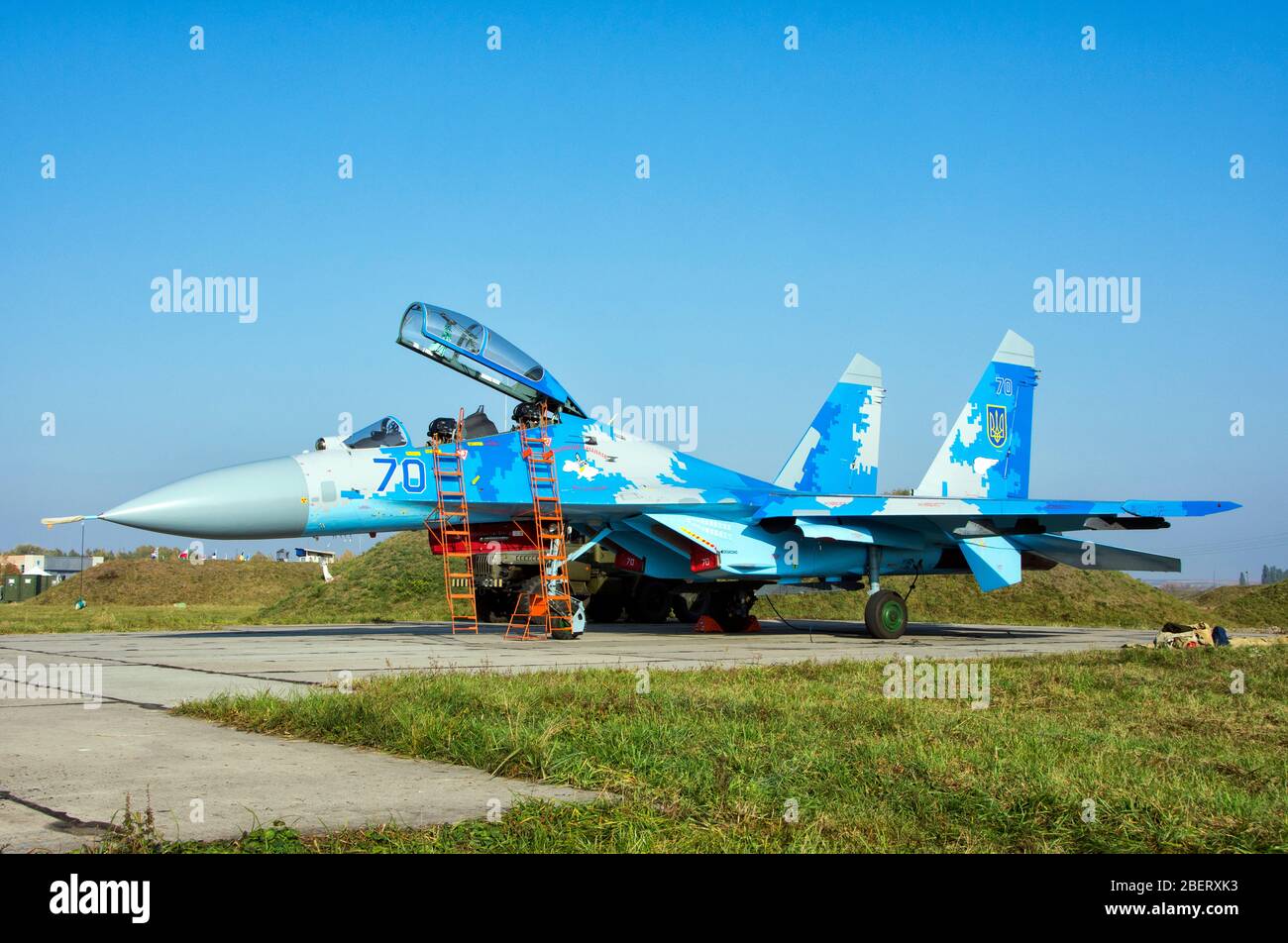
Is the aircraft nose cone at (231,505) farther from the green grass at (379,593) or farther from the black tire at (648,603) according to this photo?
the green grass at (379,593)

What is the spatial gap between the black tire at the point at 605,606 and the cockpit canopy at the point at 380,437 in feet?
26.3

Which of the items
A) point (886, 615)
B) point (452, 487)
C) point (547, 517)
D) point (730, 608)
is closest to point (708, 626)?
point (730, 608)

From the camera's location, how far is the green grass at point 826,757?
3355 mm

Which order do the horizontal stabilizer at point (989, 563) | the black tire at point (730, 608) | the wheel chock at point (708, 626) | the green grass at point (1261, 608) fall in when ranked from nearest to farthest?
the horizontal stabilizer at point (989, 563)
the wheel chock at point (708, 626)
the black tire at point (730, 608)
the green grass at point (1261, 608)

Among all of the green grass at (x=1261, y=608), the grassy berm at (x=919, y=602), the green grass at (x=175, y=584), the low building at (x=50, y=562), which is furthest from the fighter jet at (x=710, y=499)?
the low building at (x=50, y=562)

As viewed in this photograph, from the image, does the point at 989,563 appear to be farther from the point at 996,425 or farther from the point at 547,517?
Answer: the point at 547,517

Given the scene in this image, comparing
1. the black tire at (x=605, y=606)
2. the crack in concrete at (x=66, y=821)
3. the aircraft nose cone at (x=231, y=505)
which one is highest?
the aircraft nose cone at (x=231, y=505)

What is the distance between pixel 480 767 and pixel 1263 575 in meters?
84.0

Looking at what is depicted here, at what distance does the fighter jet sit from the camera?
12.5m

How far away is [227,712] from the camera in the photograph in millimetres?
5953

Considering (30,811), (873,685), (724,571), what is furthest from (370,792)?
(724,571)

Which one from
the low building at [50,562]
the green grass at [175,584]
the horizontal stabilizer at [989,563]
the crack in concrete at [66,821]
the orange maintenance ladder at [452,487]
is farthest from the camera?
the low building at [50,562]

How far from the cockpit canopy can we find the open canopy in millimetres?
988

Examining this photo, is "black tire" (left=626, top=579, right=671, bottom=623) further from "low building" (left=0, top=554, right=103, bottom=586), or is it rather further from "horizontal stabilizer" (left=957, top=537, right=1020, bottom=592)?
"low building" (left=0, top=554, right=103, bottom=586)
